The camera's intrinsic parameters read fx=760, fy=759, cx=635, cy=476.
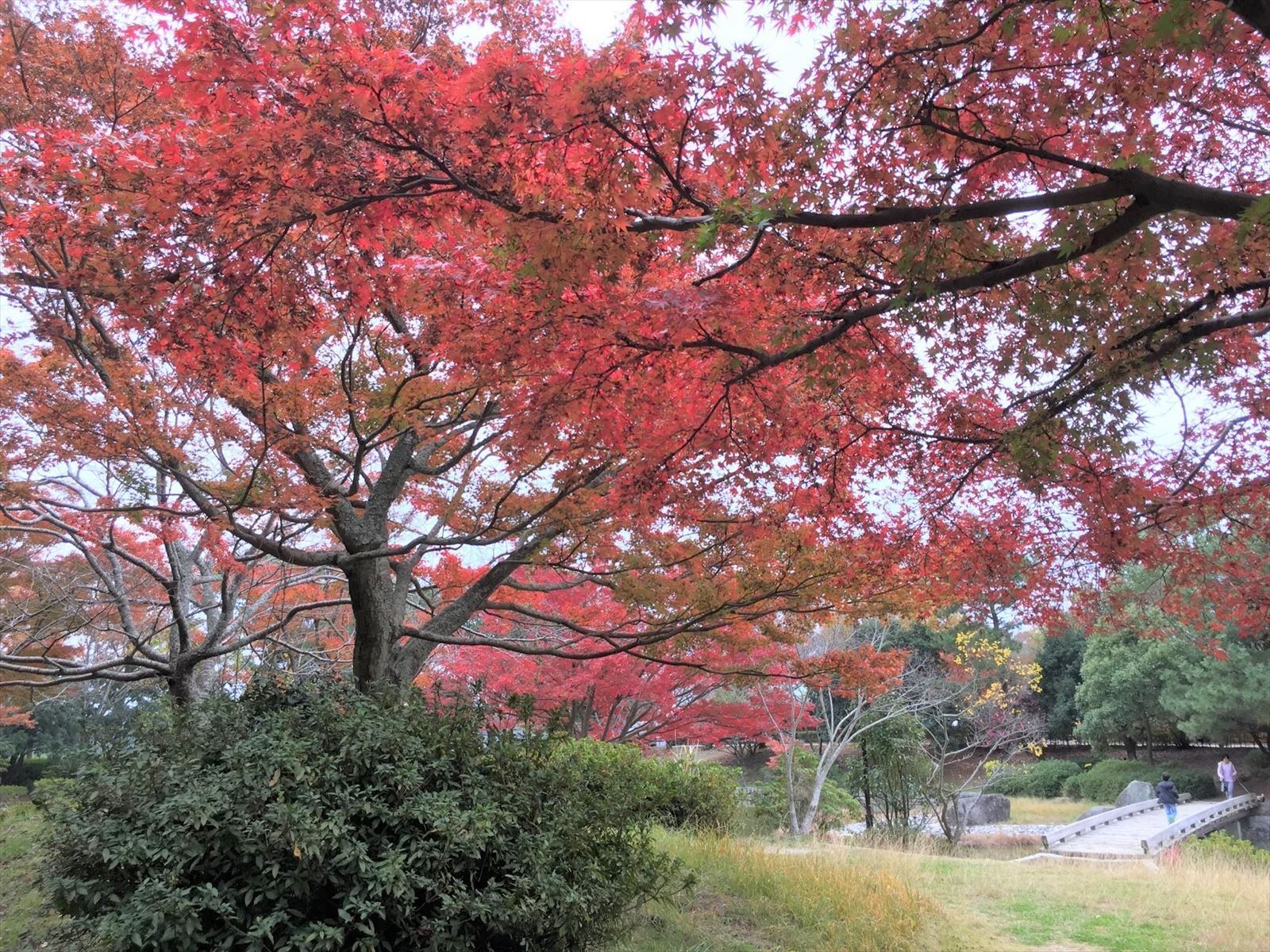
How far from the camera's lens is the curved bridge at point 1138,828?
12297 mm

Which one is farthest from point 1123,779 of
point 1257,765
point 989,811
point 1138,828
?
point 1138,828

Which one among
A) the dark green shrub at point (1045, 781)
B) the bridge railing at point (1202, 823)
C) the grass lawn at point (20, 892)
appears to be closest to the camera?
the grass lawn at point (20, 892)

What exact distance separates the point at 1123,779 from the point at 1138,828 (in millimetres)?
10104

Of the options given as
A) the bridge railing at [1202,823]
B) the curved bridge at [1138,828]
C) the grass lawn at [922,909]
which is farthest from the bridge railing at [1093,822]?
the grass lawn at [922,909]

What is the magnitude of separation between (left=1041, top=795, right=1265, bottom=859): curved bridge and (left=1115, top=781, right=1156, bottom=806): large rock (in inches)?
33.5

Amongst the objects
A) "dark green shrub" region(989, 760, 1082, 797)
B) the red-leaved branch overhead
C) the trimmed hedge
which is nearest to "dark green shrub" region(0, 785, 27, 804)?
the red-leaved branch overhead

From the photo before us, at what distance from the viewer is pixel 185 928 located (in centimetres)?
291

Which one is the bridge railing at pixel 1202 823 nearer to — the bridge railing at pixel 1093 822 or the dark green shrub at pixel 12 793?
the bridge railing at pixel 1093 822

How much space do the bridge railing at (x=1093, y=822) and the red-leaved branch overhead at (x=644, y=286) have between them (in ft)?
29.9

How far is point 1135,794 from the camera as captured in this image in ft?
65.6

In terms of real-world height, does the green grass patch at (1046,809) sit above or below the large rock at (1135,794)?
below

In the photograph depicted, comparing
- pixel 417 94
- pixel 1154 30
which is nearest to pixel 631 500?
pixel 417 94

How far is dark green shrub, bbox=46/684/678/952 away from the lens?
3115 millimetres

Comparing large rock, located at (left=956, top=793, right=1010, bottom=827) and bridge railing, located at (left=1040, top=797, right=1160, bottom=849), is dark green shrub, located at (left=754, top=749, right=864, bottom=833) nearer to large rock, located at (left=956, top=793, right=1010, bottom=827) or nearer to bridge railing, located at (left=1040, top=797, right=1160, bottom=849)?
large rock, located at (left=956, top=793, right=1010, bottom=827)
